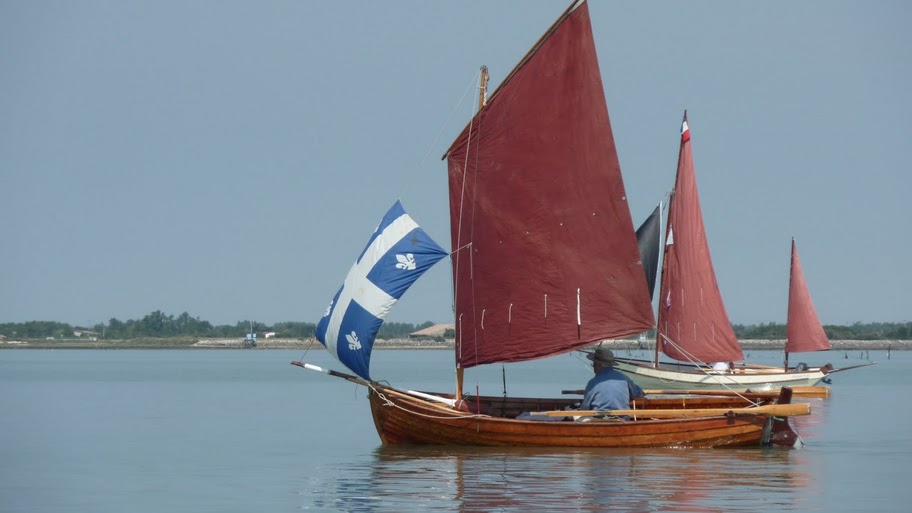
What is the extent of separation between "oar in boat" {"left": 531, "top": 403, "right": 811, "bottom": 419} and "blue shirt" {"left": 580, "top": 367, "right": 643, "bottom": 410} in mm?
289

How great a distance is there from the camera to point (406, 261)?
107ft

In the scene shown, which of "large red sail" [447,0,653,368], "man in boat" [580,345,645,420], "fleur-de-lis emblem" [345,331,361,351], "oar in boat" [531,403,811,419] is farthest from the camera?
"large red sail" [447,0,653,368]

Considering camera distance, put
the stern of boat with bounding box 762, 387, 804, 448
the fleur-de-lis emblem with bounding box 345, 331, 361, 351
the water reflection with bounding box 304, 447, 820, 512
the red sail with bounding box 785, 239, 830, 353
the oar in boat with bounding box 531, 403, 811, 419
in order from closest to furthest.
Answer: the water reflection with bounding box 304, 447, 820, 512
the oar in boat with bounding box 531, 403, 811, 419
the stern of boat with bounding box 762, 387, 804, 448
the fleur-de-lis emblem with bounding box 345, 331, 361, 351
the red sail with bounding box 785, 239, 830, 353

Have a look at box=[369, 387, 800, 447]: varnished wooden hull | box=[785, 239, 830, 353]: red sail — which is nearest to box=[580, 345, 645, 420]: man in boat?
box=[369, 387, 800, 447]: varnished wooden hull

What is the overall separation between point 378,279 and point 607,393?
5919mm

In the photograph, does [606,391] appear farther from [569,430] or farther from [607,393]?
[569,430]

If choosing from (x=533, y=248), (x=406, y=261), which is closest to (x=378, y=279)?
(x=406, y=261)

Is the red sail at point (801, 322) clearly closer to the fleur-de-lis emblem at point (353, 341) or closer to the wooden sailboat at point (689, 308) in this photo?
the wooden sailboat at point (689, 308)

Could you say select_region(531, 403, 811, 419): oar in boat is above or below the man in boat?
below

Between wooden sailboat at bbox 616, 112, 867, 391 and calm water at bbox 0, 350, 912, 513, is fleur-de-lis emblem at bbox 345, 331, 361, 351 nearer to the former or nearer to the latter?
calm water at bbox 0, 350, 912, 513

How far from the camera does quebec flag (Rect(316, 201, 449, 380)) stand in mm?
32531

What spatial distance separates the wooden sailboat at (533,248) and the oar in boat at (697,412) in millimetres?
416

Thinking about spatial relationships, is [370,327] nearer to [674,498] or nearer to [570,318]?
[570,318]

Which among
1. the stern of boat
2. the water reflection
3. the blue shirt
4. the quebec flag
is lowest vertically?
the water reflection
